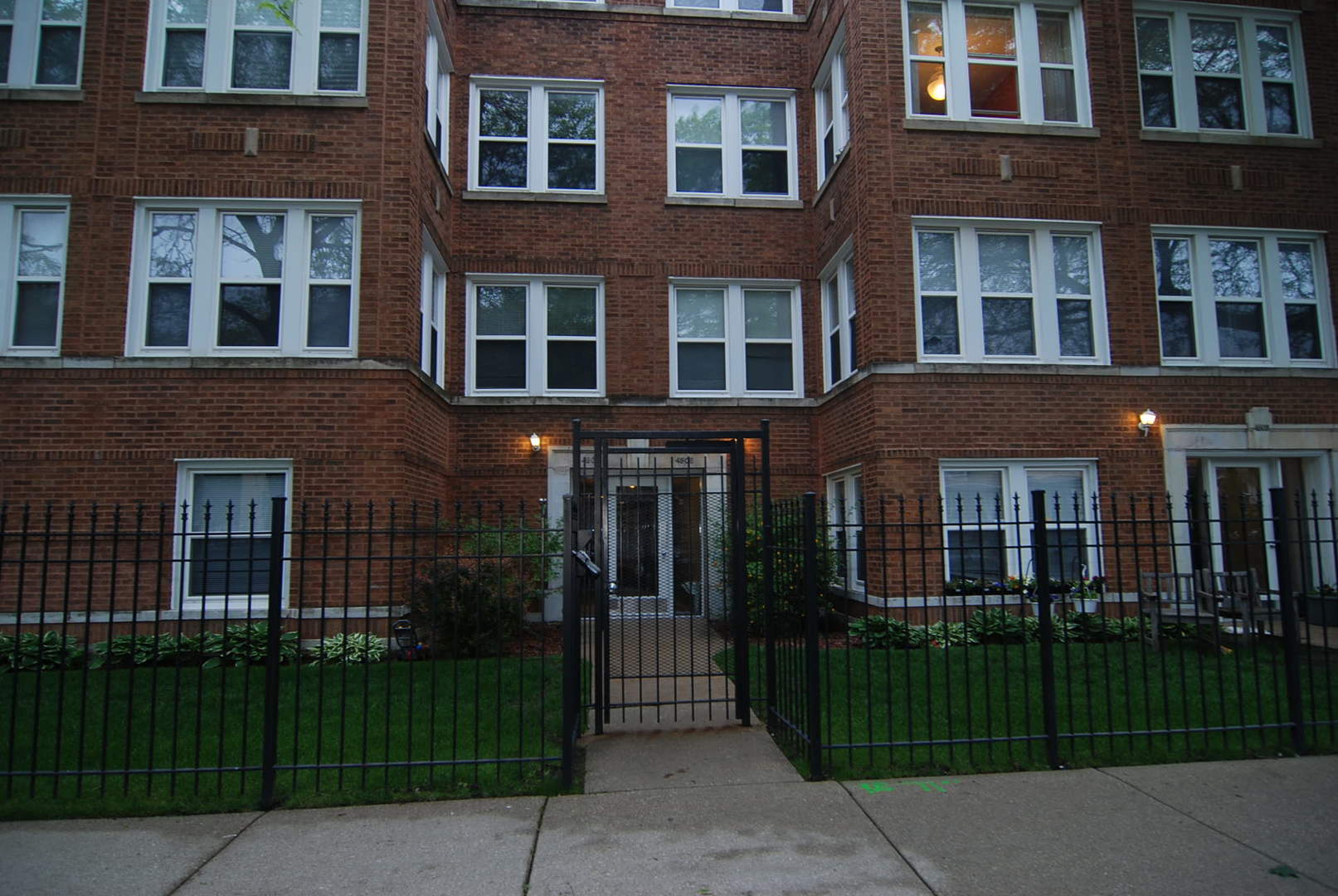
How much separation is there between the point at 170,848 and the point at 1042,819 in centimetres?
466

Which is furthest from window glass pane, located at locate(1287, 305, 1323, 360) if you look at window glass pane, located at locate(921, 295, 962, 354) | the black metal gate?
the black metal gate

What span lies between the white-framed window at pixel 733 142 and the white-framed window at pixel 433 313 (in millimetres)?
3994

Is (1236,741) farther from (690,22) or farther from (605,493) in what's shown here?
(690,22)

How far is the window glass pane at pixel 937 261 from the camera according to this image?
10727mm

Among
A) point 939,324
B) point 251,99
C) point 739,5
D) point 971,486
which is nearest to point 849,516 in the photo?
point 971,486

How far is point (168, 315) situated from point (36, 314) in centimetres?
151

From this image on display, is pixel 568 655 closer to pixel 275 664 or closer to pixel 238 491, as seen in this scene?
pixel 275 664

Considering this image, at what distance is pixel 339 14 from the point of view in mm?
10406

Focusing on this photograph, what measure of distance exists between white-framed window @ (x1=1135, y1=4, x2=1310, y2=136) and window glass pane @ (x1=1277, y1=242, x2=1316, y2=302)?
1.62 metres

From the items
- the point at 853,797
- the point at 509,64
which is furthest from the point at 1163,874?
the point at 509,64

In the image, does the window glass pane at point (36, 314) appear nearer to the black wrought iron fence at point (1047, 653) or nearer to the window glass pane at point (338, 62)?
the window glass pane at point (338, 62)

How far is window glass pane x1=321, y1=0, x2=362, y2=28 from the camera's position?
1040 cm

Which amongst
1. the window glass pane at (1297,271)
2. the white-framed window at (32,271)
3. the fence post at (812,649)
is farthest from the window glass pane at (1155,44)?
the white-framed window at (32,271)

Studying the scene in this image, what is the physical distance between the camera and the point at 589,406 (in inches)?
481
